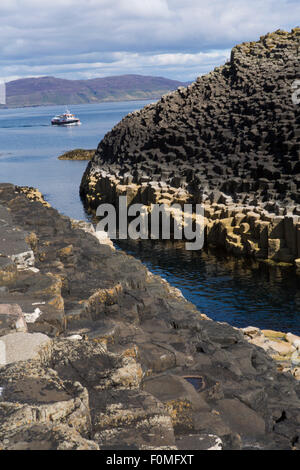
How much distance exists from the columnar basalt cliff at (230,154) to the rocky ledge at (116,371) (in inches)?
731

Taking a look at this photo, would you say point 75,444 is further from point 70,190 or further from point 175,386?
point 70,190

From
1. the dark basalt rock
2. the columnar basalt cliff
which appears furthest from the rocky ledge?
the dark basalt rock

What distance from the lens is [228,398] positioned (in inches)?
305

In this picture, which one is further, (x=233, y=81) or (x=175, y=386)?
(x=233, y=81)

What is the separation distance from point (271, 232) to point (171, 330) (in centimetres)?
2179

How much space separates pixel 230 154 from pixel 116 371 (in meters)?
40.4

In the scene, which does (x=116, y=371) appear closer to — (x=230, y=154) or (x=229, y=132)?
(x=230, y=154)

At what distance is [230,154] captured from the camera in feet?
148

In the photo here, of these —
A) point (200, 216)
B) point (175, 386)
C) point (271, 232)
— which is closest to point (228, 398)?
point (175, 386)

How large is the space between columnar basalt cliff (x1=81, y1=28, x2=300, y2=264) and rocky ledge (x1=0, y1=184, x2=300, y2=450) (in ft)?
60.9

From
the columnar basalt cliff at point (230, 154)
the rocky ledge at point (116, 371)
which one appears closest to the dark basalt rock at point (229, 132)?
the columnar basalt cliff at point (230, 154)

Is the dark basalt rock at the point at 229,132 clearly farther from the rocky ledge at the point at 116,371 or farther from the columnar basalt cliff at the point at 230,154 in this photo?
the rocky ledge at the point at 116,371

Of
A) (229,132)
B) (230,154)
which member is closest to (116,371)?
(230,154)

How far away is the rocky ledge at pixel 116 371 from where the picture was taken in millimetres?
5387
